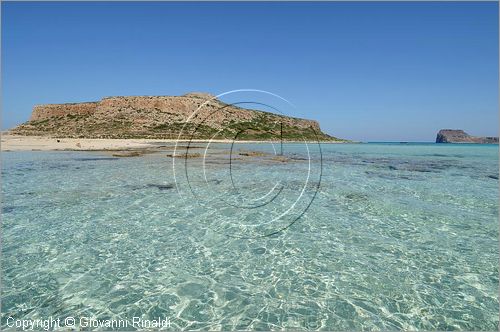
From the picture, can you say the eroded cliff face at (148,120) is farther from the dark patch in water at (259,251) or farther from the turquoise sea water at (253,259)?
the dark patch in water at (259,251)

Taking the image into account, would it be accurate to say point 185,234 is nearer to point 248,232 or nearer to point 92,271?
point 248,232

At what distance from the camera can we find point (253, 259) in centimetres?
1036

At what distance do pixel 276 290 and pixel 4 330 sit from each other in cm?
639

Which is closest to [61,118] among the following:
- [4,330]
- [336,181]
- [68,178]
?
[68,178]

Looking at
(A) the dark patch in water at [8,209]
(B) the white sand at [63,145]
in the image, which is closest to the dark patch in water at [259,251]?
(A) the dark patch in water at [8,209]

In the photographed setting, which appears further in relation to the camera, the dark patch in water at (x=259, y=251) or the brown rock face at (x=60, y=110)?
the brown rock face at (x=60, y=110)

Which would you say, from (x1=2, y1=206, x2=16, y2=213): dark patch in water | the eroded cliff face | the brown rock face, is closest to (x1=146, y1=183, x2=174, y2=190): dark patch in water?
(x1=2, y1=206, x2=16, y2=213): dark patch in water

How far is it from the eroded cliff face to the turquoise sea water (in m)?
93.5

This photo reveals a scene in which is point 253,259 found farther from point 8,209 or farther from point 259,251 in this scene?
point 8,209

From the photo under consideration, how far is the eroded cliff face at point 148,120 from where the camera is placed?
11605 centimetres

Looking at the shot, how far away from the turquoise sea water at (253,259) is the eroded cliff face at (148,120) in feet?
307

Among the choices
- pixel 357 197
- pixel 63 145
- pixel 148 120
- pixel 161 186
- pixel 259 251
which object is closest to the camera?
pixel 259 251

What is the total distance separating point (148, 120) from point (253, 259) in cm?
12750

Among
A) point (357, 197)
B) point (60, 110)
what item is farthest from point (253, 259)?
point (60, 110)
